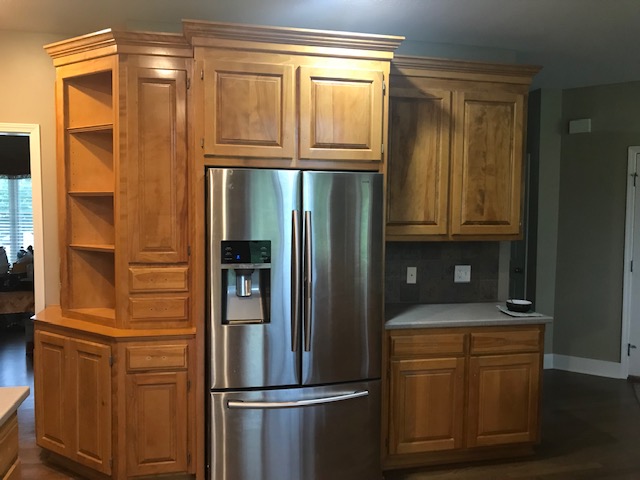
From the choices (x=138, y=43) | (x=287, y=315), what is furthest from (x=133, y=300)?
(x=138, y=43)

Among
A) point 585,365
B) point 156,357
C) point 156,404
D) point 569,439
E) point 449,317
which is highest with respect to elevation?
point 449,317

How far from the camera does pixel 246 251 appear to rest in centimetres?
246

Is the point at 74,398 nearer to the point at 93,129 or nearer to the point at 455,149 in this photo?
the point at 93,129

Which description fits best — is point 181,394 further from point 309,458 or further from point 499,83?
point 499,83

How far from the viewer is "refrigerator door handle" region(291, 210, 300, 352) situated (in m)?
2.48

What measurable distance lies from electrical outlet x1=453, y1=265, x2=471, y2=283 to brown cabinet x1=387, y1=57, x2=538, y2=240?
0.35 meters

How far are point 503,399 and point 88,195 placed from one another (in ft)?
9.05

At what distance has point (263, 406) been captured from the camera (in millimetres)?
2488

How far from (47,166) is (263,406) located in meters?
2.17

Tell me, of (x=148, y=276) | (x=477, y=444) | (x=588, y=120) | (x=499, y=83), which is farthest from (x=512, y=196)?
(x=148, y=276)

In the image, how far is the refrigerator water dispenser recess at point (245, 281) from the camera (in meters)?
2.45

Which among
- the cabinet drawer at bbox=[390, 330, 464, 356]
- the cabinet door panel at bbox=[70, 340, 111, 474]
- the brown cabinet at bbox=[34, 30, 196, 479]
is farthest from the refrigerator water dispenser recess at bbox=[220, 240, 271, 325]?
the cabinet drawer at bbox=[390, 330, 464, 356]

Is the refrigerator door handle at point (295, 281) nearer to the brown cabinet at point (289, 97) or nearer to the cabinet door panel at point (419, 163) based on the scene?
the brown cabinet at point (289, 97)

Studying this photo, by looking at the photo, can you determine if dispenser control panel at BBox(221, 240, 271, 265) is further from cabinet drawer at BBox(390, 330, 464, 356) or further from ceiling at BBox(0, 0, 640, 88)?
ceiling at BBox(0, 0, 640, 88)
